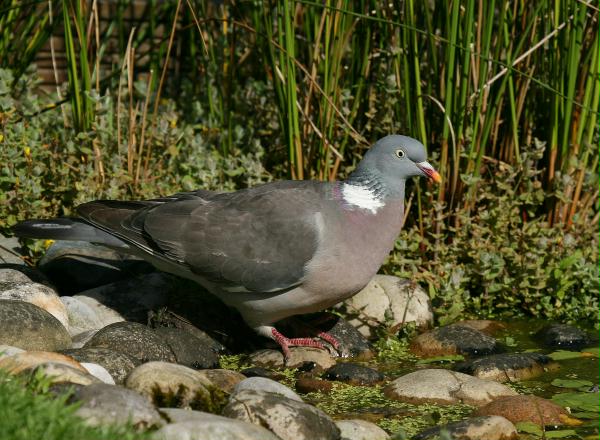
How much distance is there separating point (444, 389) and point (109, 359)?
1365 millimetres

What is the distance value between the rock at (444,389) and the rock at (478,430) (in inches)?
15.3

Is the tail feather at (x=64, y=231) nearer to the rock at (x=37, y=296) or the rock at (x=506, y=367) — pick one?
the rock at (x=37, y=296)

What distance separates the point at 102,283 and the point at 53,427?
2.30 m

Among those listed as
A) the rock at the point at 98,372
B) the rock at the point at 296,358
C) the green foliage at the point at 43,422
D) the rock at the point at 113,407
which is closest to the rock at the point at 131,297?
the rock at the point at 296,358

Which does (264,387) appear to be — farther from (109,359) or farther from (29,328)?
(29,328)

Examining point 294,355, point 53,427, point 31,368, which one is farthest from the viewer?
point 294,355

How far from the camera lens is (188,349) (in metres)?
4.42

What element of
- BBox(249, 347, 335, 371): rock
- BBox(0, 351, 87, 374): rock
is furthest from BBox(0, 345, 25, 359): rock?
BBox(249, 347, 335, 371): rock

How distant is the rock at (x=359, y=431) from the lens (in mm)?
3449

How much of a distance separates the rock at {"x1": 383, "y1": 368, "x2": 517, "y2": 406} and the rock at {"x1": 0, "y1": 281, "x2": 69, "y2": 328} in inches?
59.4

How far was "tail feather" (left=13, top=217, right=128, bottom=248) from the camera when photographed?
4.60 m

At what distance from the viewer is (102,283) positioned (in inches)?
197

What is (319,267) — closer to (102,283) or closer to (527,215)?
(102,283)

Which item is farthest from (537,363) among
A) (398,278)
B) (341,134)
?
(341,134)
